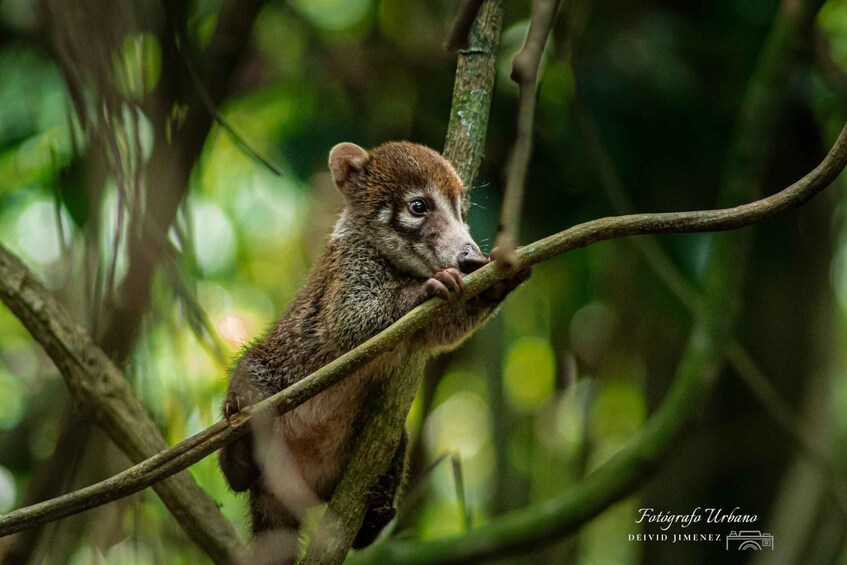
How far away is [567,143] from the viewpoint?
24.7 feet

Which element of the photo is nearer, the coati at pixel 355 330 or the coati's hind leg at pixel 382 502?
the coati at pixel 355 330

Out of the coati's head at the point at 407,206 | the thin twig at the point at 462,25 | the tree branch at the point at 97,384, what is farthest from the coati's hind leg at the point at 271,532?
the thin twig at the point at 462,25

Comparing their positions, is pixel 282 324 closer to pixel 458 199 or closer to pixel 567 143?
pixel 458 199

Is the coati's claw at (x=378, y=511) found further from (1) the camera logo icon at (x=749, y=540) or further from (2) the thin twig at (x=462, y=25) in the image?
(1) the camera logo icon at (x=749, y=540)

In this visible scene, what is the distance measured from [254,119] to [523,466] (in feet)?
14.0

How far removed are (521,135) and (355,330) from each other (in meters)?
2.72

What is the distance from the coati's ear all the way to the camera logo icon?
12.5 ft

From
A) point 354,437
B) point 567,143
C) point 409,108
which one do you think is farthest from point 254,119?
point 354,437

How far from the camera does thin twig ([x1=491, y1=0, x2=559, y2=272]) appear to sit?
2334mm

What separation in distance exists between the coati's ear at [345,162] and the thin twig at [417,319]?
7.21 feet

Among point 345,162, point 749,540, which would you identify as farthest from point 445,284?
point 749,540

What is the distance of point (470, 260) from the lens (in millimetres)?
4770

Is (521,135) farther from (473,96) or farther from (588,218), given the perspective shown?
(588,218)

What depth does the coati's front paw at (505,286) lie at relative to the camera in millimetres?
4320
